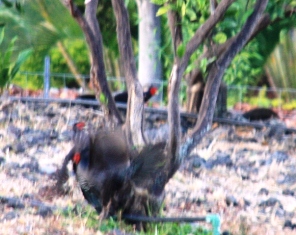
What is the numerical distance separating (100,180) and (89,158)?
0.16m

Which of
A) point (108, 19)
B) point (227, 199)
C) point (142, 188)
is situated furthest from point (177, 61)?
point (108, 19)

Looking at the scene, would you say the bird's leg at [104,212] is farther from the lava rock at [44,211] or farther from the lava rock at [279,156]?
the lava rock at [279,156]

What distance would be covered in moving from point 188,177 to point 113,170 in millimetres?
1969

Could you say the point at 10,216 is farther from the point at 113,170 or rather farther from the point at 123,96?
the point at 123,96

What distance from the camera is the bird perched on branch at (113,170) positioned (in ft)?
15.7

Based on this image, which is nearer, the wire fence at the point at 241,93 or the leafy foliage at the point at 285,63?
the wire fence at the point at 241,93

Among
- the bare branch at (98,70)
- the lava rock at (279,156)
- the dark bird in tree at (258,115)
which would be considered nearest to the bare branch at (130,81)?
the bare branch at (98,70)

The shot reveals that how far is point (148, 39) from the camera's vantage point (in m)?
10.8

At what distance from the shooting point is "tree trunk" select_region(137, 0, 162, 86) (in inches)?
420

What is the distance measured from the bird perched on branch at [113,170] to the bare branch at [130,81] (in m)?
0.45

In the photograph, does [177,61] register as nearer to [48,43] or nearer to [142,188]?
[142,188]

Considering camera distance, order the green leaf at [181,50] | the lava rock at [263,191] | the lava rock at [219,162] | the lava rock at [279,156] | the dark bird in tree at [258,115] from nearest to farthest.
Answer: the green leaf at [181,50]
the lava rock at [263,191]
the lava rock at [219,162]
the lava rock at [279,156]
the dark bird in tree at [258,115]

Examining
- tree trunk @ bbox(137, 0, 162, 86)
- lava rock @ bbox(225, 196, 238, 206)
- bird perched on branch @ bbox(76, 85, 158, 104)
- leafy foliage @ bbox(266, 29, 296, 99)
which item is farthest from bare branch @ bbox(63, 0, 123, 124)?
leafy foliage @ bbox(266, 29, 296, 99)

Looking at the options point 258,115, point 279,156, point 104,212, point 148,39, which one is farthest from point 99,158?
point 148,39
